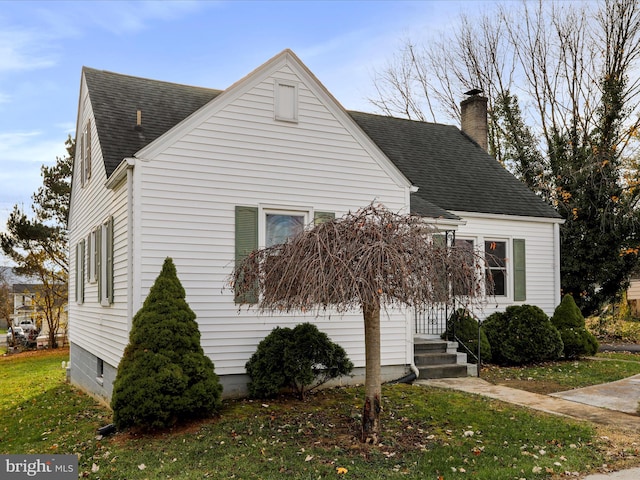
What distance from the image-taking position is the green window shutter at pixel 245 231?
916 centimetres

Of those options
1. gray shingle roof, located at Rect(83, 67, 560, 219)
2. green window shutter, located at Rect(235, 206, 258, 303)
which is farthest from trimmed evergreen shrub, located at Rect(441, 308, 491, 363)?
green window shutter, located at Rect(235, 206, 258, 303)

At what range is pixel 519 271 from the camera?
14445mm

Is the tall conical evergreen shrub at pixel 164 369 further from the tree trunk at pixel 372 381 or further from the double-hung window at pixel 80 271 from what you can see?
the double-hung window at pixel 80 271

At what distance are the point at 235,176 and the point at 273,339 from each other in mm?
2692

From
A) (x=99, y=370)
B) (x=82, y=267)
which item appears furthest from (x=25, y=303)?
(x=99, y=370)

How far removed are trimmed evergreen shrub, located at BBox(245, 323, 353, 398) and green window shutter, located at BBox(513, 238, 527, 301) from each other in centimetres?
692

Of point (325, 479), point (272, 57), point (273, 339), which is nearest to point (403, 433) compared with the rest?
point (325, 479)

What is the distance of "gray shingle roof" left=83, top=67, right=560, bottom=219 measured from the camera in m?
10.3

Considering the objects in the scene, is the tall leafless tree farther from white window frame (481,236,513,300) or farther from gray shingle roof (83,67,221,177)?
white window frame (481,236,513,300)

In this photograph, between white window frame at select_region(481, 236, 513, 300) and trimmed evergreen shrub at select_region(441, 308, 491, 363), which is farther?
white window frame at select_region(481, 236, 513, 300)

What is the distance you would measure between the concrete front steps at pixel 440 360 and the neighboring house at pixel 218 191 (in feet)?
2.03

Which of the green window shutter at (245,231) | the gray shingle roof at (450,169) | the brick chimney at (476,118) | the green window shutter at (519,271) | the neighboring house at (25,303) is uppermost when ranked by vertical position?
the brick chimney at (476,118)

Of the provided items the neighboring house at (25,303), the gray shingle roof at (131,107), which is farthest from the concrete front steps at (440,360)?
the neighboring house at (25,303)

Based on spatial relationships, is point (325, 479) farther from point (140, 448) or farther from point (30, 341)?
point (30, 341)
